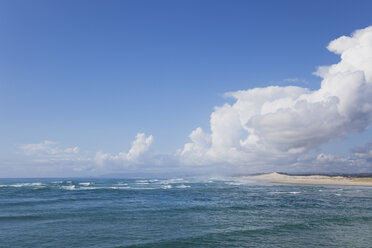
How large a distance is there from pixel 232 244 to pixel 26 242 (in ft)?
44.7

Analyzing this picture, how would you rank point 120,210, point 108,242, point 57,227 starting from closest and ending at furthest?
1. point 108,242
2. point 57,227
3. point 120,210

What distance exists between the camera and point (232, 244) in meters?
17.7

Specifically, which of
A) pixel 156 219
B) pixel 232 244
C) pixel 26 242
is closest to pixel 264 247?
pixel 232 244

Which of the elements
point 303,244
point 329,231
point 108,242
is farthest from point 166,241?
point 329,231

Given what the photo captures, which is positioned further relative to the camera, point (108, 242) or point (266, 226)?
point (266, 226)

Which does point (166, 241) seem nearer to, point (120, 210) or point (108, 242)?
point (108, 242)

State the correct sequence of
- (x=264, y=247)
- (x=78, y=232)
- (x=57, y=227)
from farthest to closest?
(x=57, y=227), (x=78, y=232), (x=264, y=247)

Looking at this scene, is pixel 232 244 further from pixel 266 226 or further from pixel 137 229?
pixel 137 229

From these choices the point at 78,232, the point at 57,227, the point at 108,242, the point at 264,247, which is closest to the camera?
the point at 264,247

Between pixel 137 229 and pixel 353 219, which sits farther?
pixel 353 219

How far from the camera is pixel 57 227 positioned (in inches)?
880

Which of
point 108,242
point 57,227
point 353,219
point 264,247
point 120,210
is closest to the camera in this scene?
point 264,247

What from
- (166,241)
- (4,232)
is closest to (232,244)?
(166,241)

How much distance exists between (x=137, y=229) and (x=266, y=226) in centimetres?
1052
